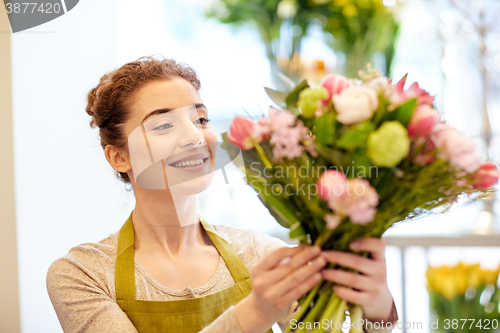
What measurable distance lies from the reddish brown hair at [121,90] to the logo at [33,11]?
430 mm

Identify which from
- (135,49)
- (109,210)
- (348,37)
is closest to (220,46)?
(135,49)

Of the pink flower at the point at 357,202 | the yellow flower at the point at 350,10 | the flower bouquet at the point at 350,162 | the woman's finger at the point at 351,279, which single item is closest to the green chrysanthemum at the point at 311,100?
the flower bouquet at the point at 350,162

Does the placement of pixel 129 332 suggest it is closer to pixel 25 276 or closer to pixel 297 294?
pixel 297 294

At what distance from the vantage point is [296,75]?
1.78 m

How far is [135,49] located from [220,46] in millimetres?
392

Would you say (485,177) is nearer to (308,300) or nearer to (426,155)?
(426,155)

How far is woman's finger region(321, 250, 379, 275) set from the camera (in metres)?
0.61

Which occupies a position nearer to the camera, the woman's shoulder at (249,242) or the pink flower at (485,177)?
the pink flower at (485,177)

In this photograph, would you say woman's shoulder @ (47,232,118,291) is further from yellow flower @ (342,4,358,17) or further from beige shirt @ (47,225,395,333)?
yellow flower @ (342,4,358,17)

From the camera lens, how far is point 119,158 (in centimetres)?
103

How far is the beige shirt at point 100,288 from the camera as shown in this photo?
83 cm

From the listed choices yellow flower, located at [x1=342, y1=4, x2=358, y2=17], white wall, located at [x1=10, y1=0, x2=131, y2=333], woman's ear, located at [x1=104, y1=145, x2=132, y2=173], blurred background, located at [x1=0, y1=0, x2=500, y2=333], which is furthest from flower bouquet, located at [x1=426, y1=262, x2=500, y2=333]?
yellow flower, located at [x1=342, y1=4, x2=358, y2=17]

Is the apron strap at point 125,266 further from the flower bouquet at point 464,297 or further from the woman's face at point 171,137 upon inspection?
the flower bouquet at point 464,297

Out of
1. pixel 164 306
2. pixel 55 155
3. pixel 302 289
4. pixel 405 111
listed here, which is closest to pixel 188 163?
pixel 164 306
